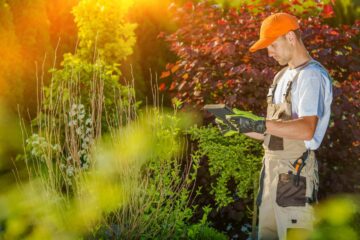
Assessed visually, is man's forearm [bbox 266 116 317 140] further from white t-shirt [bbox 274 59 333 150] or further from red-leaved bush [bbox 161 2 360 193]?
red-leaved bush [bbox 161 2 360 193]

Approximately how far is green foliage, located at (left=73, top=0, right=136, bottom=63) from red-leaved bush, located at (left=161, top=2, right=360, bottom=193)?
183cm

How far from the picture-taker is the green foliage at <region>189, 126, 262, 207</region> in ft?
20.1

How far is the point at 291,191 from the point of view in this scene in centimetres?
441

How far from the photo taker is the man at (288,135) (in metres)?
4.29

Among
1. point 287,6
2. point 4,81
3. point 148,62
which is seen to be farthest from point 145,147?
point 148,62

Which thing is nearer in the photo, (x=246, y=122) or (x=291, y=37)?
(x=246, y=122)

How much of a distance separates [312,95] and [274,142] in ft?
1.42

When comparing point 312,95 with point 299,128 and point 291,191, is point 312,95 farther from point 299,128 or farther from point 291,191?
point 291,191

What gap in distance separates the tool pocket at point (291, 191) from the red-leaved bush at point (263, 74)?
1854mm

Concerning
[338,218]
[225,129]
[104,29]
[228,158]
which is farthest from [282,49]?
[104,29]

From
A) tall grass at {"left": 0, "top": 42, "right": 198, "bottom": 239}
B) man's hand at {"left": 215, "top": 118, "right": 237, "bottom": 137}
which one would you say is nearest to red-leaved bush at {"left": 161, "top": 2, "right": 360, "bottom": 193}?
tall grass at {"left": 0, "top": 42, "right": 198, "bottom": 239}

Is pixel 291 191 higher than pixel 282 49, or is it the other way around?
pixel 282 49

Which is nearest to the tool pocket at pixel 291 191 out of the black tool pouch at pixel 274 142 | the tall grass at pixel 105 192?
the black tool pouch at pixel 274 142

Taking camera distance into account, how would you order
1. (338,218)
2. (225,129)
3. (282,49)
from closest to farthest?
(282,49) → (225,129) → (338,218)
